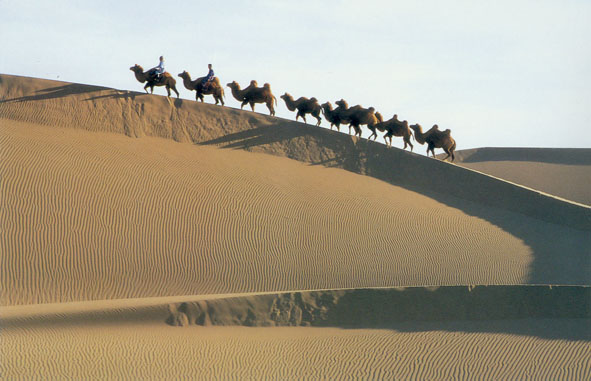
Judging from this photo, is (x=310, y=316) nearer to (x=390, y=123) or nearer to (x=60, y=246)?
(x=60, y=246)

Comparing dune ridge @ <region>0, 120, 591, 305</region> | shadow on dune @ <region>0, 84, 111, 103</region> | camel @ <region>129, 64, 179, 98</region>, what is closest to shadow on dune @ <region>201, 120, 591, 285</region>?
dune ridge @ <region>0, 120, 591, 305</region>

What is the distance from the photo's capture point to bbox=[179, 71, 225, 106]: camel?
21.5 metres

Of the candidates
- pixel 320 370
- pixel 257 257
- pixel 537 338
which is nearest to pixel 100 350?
pixel 320 370

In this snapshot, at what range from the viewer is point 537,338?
11.9 metres

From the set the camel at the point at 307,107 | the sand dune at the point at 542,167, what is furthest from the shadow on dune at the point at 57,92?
the sand dune at the point at 542,167

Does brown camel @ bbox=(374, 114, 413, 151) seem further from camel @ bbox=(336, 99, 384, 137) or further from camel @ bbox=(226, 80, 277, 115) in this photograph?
camel @ bbox=(226, 80, 277, 115)

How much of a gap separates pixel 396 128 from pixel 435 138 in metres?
1.48

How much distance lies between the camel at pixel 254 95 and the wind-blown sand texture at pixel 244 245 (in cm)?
72

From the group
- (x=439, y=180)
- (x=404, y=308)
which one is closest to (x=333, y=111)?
(x=439, y=180)

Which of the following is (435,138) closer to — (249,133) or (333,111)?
(333,111)

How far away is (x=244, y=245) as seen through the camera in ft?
54.8

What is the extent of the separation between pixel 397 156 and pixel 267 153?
4.36m

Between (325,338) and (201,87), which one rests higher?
(201,87)

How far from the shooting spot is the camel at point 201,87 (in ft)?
70.4
